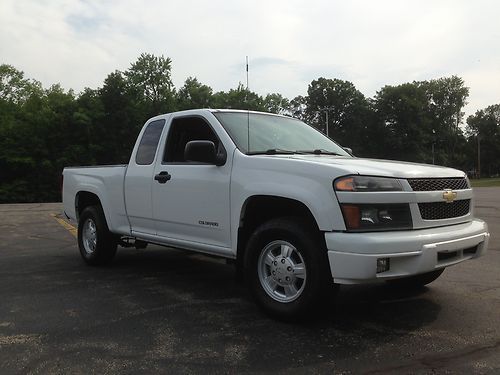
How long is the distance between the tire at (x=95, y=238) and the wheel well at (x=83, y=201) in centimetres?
22

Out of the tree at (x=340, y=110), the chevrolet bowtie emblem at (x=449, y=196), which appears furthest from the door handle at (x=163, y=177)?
the tree at (x=340, y=110)

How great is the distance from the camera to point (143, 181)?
20.0 feet

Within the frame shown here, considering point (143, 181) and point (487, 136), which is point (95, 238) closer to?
point (143, 181)

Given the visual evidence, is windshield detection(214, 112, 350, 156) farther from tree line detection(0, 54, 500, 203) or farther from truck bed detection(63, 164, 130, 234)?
tree line detection(0, 54, 500, 203)

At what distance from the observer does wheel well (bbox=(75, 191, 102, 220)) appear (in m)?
7.66

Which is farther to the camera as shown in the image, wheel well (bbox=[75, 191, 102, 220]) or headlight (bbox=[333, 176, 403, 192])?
wheel well (bbox=[75, 191, 102, 220])

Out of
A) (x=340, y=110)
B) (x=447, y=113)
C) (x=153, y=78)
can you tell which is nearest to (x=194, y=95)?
(x=153, y=78)

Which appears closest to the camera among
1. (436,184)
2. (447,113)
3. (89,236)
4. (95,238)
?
(436,184)

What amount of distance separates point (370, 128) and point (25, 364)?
89.4 meters

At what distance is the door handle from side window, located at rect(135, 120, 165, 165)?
0.39 meters

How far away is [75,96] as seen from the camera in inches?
2350

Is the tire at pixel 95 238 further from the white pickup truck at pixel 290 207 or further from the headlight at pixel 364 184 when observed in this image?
the headlight at pixel 364 184

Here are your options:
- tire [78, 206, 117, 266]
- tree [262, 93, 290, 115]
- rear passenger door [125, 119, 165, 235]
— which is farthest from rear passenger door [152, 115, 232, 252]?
tree [262, 93, 290, 115]

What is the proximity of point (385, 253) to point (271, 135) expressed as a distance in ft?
6.89
